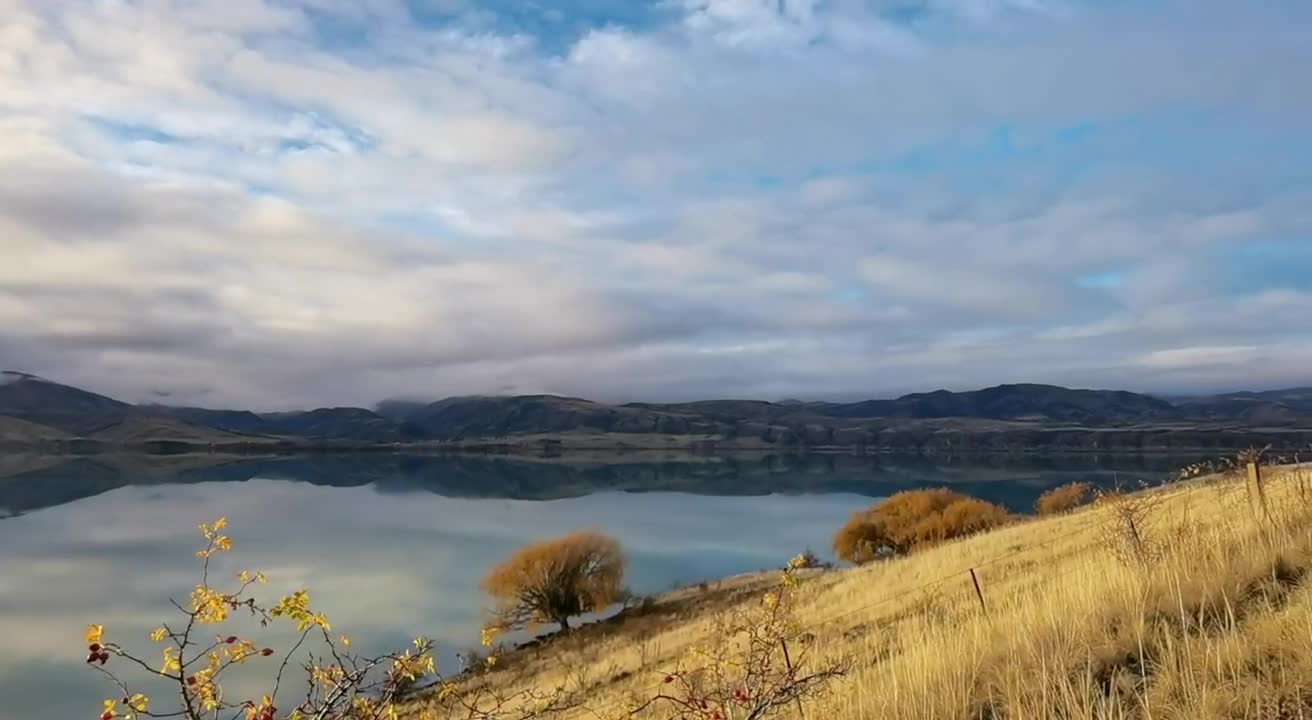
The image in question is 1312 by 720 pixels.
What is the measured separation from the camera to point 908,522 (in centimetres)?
3569

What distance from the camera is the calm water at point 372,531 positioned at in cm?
2922

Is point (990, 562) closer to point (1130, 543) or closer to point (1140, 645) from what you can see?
point (1130, 543)

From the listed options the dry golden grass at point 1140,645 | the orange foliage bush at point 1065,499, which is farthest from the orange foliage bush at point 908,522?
the dry golden grass at point 1140,645

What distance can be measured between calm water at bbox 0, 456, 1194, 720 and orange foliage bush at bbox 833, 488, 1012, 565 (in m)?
6.12

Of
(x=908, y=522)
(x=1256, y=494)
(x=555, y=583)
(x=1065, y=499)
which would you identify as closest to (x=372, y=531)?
(x=555, y=583)

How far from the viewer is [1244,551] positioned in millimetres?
5680

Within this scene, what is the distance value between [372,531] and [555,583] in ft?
93.7

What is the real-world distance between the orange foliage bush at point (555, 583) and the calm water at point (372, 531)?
1.80m


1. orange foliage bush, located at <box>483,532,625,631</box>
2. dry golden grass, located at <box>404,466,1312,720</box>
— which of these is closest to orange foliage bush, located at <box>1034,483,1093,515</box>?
orange foliage bush, located at <box>483,532,625,631</box>

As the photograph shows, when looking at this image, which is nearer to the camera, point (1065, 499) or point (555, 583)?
point (555, 583)

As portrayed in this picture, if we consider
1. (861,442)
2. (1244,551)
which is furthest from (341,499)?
(861,442)

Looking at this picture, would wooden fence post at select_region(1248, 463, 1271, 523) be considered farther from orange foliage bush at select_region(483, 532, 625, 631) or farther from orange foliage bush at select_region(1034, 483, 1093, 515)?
orange foliage bush at select_region(1034, 483, 1093, 515)

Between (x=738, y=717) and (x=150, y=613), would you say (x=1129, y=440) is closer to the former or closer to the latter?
(x=150, y=613)

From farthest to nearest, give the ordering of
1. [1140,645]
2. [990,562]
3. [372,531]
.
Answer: [372,531], [990,562], [1140,645]
